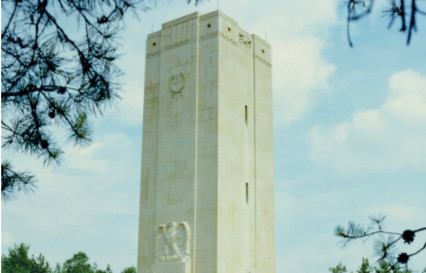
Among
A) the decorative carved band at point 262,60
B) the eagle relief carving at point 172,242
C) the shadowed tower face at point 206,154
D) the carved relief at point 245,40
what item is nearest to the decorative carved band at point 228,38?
the shadowed tower face at point 206,154

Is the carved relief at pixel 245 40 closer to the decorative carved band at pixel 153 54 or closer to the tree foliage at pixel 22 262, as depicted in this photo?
the decorative carved band at pixel 153 54

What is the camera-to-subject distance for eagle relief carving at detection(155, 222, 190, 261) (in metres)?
22.5

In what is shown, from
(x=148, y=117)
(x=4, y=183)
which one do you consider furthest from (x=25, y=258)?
(x=4, y=183)

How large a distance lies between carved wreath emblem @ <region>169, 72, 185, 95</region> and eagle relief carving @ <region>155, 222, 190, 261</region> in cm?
481

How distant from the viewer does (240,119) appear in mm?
24406

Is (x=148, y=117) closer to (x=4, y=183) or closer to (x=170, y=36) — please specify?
(x=170, y=36)

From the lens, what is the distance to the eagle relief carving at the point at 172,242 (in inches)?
886

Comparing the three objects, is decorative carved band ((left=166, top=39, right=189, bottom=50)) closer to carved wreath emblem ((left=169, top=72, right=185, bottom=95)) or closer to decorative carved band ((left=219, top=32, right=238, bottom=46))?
carved wreath emblem ((left=169, top=72, right=185, bottom=95))

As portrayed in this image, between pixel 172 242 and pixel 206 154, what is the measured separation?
125 inches

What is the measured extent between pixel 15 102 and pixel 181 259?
1644 cm

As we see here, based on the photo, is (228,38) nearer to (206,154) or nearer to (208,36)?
(208,36)

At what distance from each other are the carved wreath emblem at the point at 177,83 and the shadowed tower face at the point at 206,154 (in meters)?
0.04

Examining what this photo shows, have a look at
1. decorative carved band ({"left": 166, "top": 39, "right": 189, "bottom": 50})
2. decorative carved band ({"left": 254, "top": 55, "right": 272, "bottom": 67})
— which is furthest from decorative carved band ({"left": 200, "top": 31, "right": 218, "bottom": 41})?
decorative carved band ({"left": 254, "top": 55, "right": 272, "bottom": 67})

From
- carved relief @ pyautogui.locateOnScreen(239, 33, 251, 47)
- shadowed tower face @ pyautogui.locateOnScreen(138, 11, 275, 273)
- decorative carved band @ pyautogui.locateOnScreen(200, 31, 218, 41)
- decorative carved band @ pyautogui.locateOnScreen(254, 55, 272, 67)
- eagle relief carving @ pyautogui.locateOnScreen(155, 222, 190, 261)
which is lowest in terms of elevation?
eagle relief carving @ pyautogui.locateOnScreen(155, 222, 190, 261)
